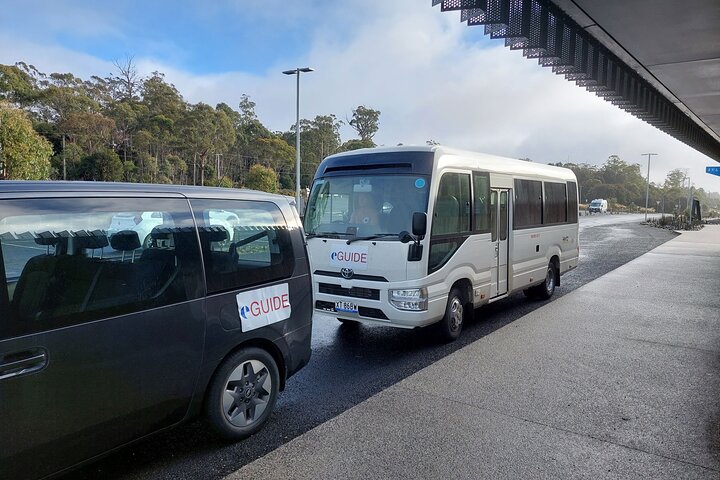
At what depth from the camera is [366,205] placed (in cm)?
639

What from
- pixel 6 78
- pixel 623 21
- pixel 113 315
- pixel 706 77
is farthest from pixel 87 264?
pixel 6 78

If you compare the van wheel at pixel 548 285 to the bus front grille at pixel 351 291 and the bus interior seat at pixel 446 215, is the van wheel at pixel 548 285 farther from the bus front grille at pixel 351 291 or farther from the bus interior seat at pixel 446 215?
the bus front grille at pixel 351 291

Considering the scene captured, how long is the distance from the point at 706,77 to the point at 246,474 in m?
11.9

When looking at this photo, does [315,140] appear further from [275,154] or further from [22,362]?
[22,362]

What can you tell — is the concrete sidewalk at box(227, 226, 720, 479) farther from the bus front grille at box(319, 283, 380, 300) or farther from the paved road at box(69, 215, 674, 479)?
the bus front grille at box(319, 283, 380, 300)

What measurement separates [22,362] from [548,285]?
9126 millimetres

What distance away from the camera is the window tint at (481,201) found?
714 cm

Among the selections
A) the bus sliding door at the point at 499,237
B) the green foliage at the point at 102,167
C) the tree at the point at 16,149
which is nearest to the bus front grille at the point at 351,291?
the bus sliding door at the point at 499,237

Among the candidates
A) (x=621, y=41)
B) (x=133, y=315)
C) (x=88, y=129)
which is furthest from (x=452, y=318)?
(x=88, y=129)

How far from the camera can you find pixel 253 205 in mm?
4016

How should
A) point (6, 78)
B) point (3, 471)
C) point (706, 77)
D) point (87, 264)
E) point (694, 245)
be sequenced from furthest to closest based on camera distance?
1. point (6, 78)
2. point (694, 245)
3. point (706, 77)
4. point (87, 264)
5. point (3, 471)

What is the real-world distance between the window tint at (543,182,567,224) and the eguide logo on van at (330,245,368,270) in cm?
494

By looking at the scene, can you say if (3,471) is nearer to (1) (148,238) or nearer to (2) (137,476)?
(2) (137,476)

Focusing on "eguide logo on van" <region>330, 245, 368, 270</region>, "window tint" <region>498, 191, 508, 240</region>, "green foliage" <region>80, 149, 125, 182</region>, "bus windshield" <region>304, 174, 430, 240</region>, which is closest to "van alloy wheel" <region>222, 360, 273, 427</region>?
"eguide logo on van" <region>330, 245, 368, 270</region>
